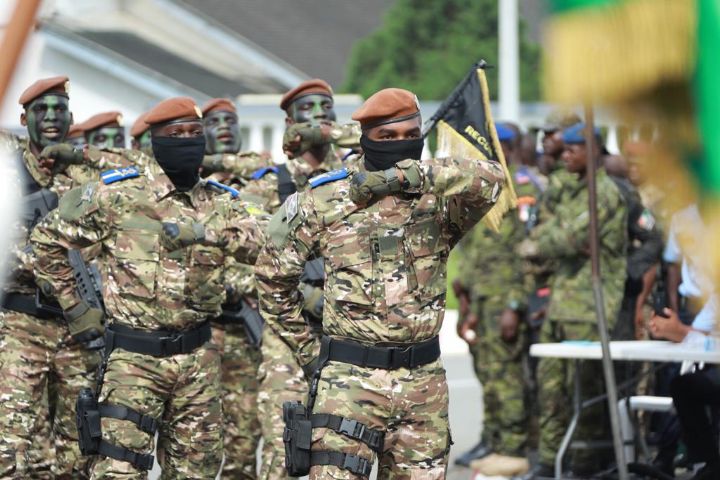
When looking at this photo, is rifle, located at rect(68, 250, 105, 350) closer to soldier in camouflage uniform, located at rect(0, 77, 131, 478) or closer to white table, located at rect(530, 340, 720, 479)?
soldier in camouflage uniform, located at rect(0, 77, 131, 478)

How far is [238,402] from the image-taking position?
8.72 metres

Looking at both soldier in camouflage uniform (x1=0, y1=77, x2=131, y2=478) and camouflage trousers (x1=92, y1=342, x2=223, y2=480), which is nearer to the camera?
camouflage trousers (x1=92, y1=342, x2=223, y2=480)

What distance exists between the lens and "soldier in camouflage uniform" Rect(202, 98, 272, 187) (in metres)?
9.23

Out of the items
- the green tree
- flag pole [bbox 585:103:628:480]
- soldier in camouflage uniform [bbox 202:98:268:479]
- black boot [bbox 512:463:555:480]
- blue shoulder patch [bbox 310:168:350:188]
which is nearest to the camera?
blue shoulder patch [bbox 310:168:350:188]

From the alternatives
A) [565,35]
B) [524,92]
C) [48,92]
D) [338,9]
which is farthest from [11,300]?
[338,9]

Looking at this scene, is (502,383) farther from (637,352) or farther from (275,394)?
(275,394)

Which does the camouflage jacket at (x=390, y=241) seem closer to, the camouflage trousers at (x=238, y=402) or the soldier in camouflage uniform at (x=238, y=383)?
the soldier in camouflage uniform at (x=238, y=383)

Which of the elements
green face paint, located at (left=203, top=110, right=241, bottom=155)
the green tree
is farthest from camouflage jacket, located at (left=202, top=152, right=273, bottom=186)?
the green tree

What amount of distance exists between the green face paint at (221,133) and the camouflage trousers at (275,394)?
2340 millimetres

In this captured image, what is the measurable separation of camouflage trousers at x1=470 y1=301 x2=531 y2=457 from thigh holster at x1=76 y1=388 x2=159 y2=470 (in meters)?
4.06

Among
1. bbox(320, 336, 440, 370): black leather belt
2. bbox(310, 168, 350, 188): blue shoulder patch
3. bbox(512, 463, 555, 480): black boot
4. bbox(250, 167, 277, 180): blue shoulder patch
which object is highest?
bbox(250, 167, 277, 180): blue shoulder patch

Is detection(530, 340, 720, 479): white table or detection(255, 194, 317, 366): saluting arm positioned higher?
detection(255, 194, 317, 366): saluting arm

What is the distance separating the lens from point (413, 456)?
5699mm

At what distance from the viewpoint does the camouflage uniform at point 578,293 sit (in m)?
9.55
